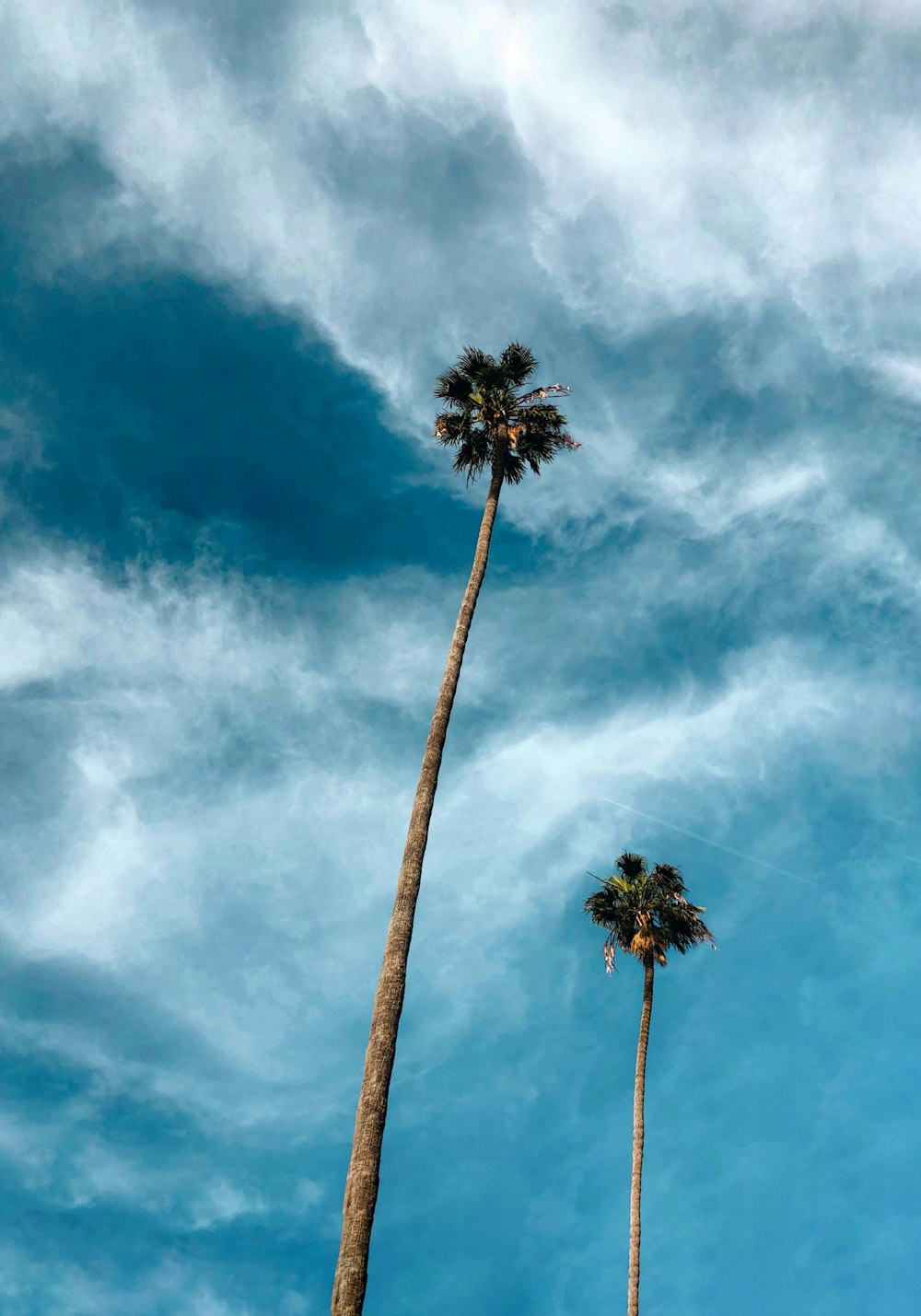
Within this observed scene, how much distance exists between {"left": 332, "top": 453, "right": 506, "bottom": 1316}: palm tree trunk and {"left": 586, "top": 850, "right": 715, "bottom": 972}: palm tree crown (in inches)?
801

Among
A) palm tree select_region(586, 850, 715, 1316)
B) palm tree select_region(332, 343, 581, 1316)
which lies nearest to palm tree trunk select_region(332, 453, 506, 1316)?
palm tree select_region(332, 343, 581, 1316)

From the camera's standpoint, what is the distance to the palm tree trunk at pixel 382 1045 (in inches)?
401

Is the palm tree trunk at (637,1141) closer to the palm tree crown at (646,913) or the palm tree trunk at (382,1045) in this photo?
the palm tree crown at (646,913)

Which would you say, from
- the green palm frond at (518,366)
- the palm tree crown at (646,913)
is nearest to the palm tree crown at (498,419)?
the green palm frond at (518,366)

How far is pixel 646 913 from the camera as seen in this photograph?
34219 mm

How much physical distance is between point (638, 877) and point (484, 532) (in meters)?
20.0

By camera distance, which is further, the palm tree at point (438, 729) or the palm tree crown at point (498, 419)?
the palm tree crown at point (498, 419)

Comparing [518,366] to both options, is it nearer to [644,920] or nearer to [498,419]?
[498,419]

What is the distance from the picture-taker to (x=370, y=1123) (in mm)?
11359

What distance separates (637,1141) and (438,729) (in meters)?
23.4

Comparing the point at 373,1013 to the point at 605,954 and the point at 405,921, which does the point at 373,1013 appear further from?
the point at 605,954

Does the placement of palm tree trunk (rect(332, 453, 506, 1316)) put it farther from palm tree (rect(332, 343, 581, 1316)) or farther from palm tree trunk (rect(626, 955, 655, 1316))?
palm tree trunk (rect(626, 955, 655, 1316))

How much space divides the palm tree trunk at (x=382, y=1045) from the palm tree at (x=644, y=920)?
20.2 metres

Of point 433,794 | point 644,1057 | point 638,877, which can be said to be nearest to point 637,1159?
point 644,1057
